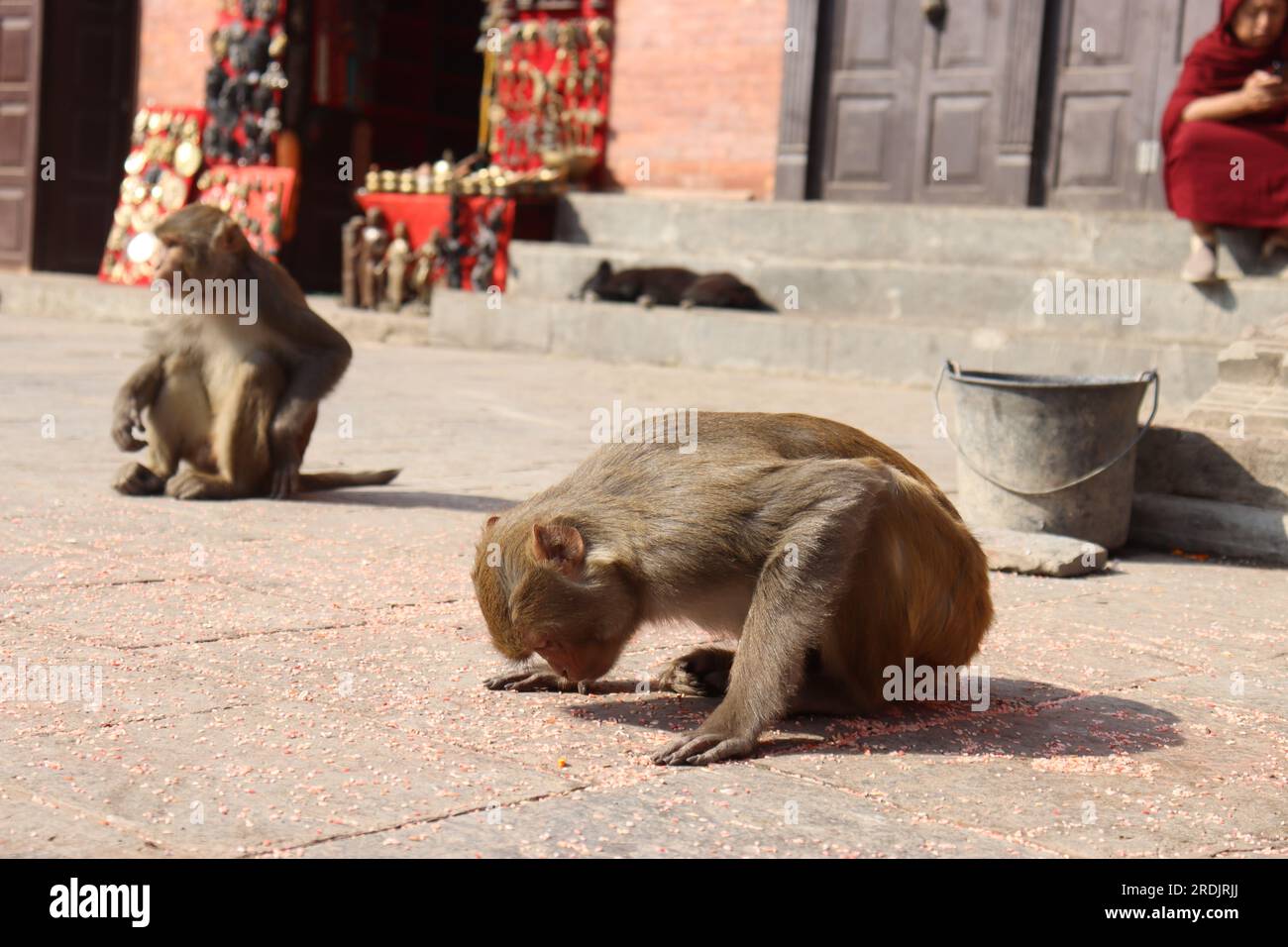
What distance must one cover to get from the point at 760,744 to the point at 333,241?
577 inches

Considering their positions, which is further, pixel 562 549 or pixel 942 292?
pixel 942 292

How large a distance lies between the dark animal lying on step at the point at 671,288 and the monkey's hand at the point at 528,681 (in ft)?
28.5

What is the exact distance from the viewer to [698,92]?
46.4 ft

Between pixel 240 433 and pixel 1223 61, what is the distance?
6388 mm

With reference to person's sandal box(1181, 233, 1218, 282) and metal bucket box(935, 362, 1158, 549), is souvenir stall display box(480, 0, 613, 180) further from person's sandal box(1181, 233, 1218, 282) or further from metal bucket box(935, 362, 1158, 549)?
metal bucket box(935, 362, 1158, 549)

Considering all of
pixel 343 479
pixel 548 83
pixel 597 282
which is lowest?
pixel 343 479

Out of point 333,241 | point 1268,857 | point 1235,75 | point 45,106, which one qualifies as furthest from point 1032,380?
point 45,106

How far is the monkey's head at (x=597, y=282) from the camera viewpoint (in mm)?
13016

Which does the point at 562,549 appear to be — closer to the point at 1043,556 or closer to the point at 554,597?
the point at 554,597

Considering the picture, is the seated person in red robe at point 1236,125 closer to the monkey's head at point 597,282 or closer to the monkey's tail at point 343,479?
the monkey's head at point 597,282

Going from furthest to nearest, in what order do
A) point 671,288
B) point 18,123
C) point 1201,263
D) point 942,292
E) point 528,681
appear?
1. point 18,123
2. point 671,288
3. point 942,292
4. point 1201,263
5. point 528,681

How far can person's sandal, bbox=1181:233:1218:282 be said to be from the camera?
10031 mm

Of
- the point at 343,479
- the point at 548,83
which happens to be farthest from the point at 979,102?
the point at 343,479

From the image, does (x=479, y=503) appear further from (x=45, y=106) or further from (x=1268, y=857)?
(x=45, y=106)
